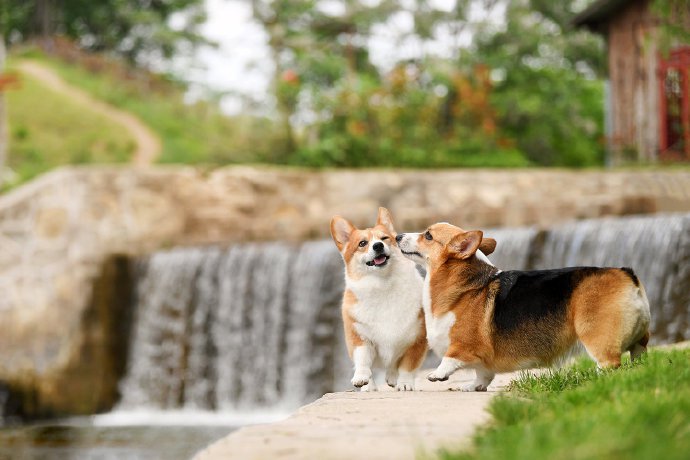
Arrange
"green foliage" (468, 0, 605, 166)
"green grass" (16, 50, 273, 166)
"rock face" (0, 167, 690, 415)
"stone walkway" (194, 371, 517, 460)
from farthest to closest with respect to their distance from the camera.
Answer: "green grass" (16, 50, 273, 166) < "green foliage" (468, 0, 605, 166) < "rock face" (0, 167, 690, 415) < "stone walkway" (194, 371, 517, 460)

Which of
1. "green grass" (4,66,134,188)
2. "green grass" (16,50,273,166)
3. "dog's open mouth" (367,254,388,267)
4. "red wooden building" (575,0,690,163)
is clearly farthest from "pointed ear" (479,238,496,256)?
"green grass" (4,66,134,188)

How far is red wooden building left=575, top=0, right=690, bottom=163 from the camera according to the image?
1619cm

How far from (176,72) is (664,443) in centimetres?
2938

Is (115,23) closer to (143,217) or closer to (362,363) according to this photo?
(143,217)

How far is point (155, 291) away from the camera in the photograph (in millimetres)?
12961

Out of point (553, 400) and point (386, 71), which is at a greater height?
point (386, 71)

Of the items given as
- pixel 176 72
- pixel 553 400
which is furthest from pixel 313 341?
pixel 176 72

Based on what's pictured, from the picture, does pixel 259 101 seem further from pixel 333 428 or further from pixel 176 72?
pixel 333 428

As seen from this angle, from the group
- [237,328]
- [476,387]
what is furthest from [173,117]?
[476,387]

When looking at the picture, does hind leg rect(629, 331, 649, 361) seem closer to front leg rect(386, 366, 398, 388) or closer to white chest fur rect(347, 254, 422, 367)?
white chest fur rect(347, 254, 422, 367)

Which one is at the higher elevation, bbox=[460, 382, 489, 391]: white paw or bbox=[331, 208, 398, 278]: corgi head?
bbox=[331, 208, 398, 278]: corgi head

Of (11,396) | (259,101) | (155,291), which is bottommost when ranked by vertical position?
(11,396)

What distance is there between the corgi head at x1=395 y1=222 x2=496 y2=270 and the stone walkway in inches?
25.6

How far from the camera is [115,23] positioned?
→ 32969mm
